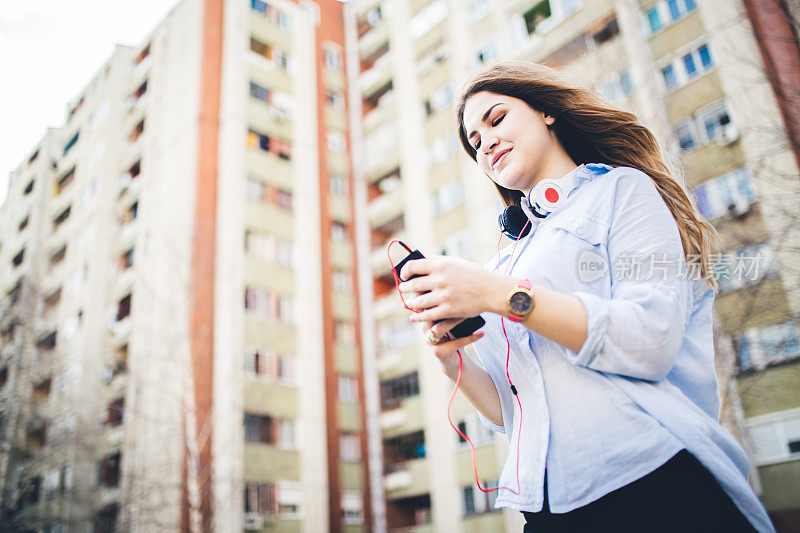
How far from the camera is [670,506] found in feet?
4.40

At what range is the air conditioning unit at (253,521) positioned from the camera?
65.3ft

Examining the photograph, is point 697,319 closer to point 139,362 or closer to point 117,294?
point 139,362

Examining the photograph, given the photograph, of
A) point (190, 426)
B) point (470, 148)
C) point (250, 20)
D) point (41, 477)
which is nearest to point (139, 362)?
point (190, 426)

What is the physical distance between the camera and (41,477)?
89.2 ft

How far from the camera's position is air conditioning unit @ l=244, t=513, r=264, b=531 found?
19891mm

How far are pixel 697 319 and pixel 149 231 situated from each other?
2724cm

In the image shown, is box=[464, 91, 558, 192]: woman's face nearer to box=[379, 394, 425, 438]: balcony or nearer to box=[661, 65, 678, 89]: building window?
box=[661, 65, 678, 89]: building window

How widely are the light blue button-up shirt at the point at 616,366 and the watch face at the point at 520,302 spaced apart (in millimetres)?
125

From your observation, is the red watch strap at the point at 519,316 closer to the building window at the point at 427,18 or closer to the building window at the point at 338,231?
the building window at the point at 427,18

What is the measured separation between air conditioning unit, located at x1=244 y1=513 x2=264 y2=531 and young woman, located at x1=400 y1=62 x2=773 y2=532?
20.1 metres

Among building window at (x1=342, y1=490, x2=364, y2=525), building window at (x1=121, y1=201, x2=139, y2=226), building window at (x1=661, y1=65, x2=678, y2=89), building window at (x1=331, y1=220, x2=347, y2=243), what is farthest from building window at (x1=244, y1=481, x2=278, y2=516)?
building window at (x1=661, y1=65, x2=678, y2=89)

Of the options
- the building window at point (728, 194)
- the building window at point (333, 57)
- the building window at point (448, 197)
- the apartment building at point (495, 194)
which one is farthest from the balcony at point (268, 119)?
the building window at point (728, 194)

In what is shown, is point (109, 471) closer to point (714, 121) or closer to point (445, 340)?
point (714, 121)

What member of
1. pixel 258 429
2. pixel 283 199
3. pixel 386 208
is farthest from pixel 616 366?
pixel 386 208
